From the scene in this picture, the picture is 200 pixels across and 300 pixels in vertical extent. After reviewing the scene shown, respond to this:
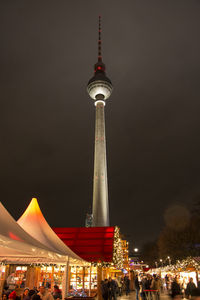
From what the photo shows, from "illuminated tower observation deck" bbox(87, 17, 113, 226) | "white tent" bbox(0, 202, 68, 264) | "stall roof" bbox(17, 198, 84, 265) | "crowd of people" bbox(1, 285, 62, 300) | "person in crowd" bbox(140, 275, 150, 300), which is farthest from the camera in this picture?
"illuminated tower observation deck" bbox(87, 17, 113, 226)

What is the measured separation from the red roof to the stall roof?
714 cm

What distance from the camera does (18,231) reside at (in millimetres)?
8844

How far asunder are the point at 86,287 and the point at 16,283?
5.50 m

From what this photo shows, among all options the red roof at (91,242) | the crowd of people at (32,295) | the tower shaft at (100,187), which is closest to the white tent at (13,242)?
the crowd of people at (32,295)

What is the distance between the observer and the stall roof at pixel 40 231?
41.2ft

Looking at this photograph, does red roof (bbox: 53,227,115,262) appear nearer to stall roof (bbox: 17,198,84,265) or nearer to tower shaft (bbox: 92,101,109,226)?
stall roof (bbox: 17,198,84,265)

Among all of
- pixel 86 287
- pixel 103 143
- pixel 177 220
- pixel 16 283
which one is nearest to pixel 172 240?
pixel 177 220

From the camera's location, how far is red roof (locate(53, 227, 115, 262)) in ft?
67.1

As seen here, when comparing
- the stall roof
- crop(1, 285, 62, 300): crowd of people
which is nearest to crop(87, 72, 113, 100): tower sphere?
the stall roof

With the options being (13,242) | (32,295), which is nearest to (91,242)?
(32,295)

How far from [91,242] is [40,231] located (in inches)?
402

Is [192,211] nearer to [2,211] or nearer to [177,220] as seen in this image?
[177,220]

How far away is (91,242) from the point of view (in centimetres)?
2244

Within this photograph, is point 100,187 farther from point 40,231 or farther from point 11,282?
point 40,231
